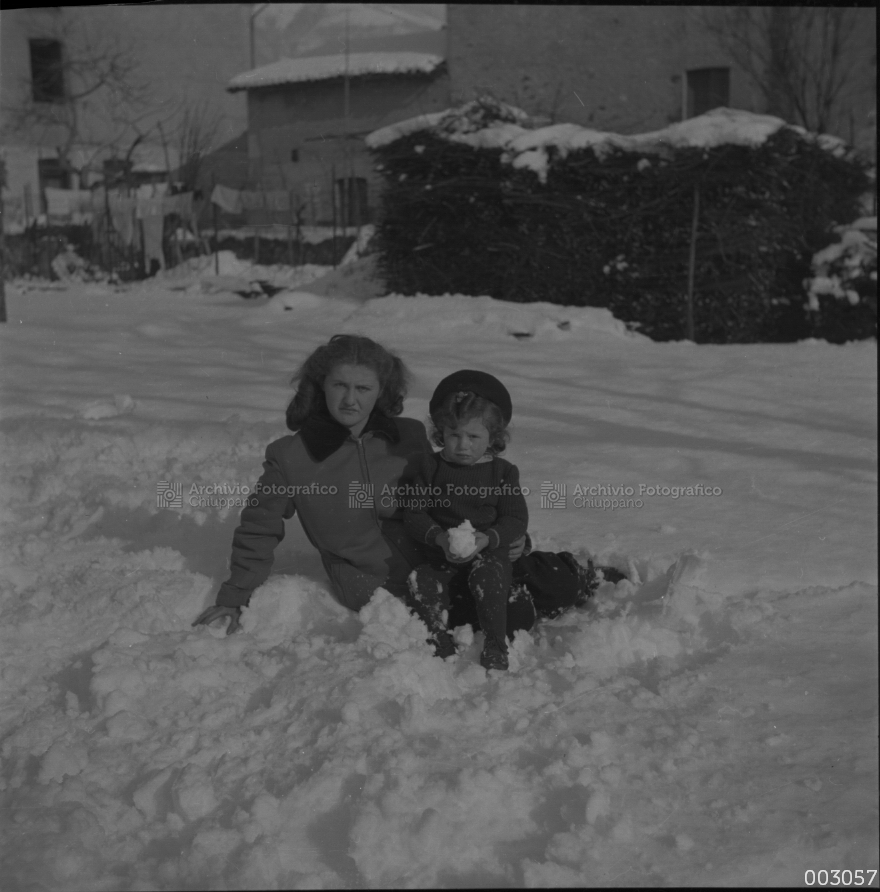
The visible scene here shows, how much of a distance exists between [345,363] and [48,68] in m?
2.45

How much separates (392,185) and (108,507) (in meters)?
4.17

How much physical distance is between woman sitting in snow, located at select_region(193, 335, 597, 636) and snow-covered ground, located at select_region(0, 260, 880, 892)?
0.33 feet

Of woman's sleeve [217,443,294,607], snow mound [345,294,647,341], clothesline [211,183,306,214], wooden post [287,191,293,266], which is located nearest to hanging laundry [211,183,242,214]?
clothesline [211,183,306,214]

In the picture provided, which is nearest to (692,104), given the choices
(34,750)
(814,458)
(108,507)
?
(814,458)

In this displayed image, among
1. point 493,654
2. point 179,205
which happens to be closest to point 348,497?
point 493,654

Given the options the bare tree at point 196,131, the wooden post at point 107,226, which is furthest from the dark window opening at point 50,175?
the bare tree at point 196,131

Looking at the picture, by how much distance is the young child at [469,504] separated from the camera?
246 cm

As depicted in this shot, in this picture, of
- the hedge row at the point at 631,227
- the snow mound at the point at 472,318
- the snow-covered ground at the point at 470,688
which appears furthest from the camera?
the hedge row at the point at 631,227

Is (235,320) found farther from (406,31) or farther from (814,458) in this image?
(814,458)

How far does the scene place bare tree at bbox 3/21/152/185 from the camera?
14.0 feet

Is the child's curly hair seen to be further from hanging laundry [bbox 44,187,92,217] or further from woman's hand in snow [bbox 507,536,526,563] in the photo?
hanging laundry [bbox 44,187,92,217]

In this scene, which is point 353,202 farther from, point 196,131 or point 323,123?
point 196,131

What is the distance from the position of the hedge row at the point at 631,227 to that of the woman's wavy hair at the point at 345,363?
420 centimetres

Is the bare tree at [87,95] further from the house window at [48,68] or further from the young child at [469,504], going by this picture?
the young child at [469,504]
